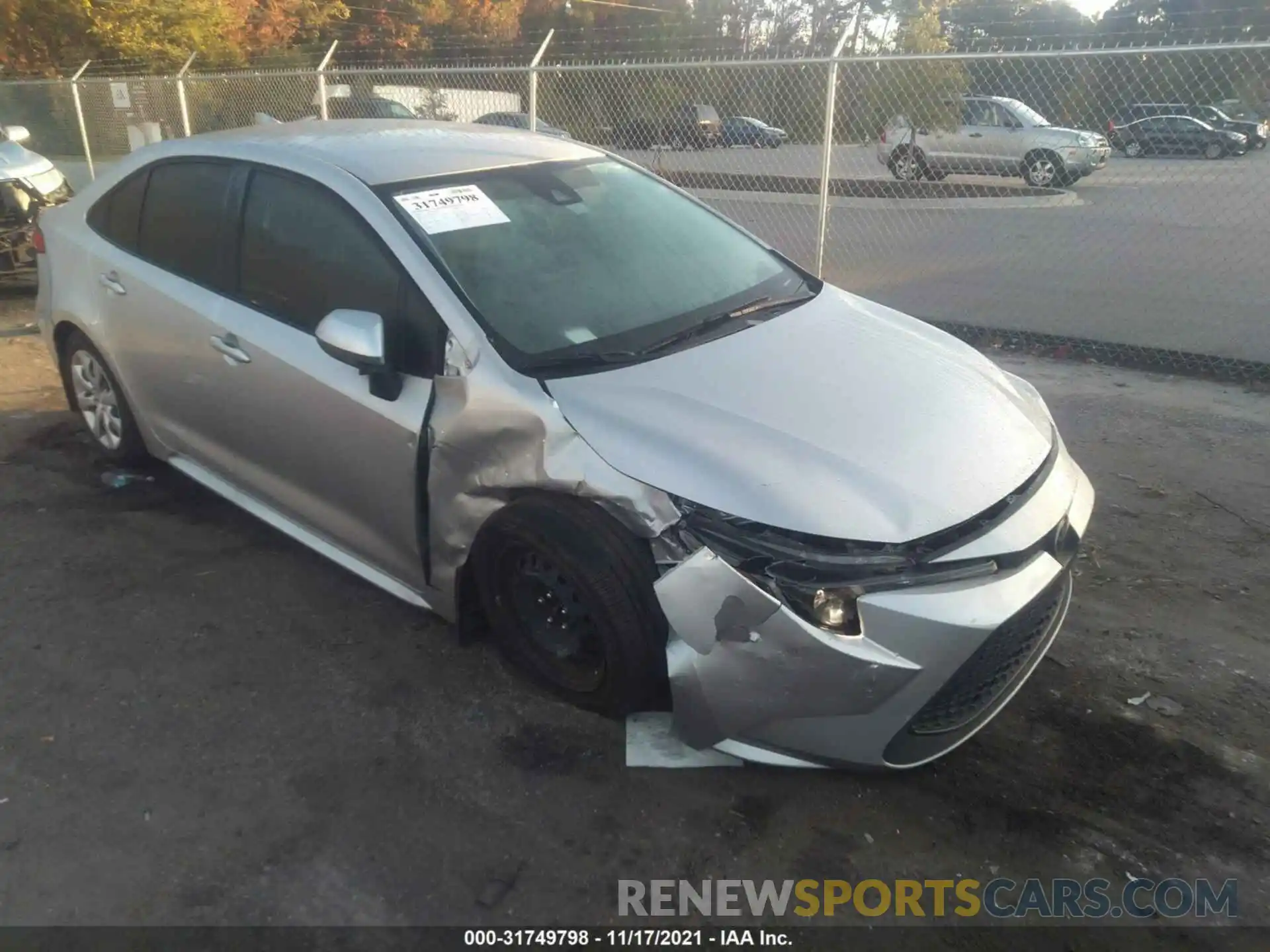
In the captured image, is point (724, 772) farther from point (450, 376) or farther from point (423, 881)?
point (450, 376)

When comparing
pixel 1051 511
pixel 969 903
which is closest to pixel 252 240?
pixel 1051 511

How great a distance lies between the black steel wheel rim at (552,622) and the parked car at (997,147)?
11356 mm

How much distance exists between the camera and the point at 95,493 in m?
4.78

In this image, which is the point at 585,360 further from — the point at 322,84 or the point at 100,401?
the point at 322,84

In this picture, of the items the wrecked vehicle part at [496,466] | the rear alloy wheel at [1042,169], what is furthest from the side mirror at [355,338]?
the rear alloy wheel at [1042,169]

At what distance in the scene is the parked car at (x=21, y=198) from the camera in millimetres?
8547

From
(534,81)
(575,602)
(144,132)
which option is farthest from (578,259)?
(144,132)

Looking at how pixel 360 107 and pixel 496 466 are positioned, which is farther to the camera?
pixel 360 107

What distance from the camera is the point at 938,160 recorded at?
47.6ft

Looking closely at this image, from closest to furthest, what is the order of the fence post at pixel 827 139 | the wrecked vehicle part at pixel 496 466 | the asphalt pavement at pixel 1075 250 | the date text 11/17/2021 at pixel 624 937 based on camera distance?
the date text 11/17/2021 at pixel 624 937
the wrecked vehicle part at pixel 496 466
the fence post at pixel 827 139
the asphalt pavement at pixel 1075 250

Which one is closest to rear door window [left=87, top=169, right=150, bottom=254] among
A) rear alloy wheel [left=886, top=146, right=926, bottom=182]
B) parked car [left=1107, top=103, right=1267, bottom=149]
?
rear alloy wheel [left=886, top=146, right=926, bottom=182]

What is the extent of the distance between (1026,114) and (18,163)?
1363 centimetres

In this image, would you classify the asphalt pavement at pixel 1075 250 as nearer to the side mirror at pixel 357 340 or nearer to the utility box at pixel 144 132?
the side mirror at pixel 357 340

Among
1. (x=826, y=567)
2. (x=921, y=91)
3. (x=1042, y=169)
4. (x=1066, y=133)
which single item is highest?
(x=921, y=91)
